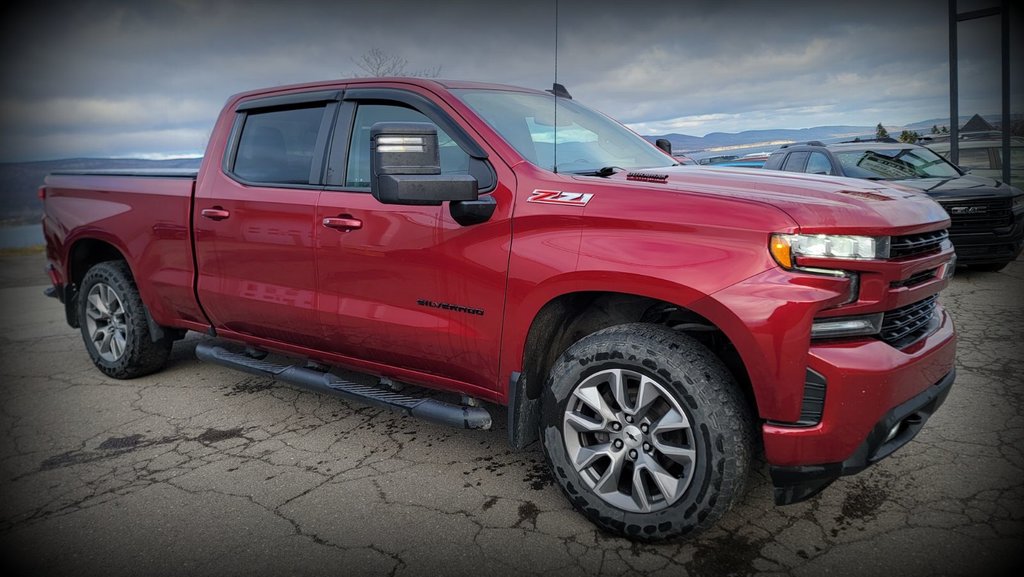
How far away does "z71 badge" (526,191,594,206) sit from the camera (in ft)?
9.12

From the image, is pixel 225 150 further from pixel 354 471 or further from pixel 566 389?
pixel 566 389

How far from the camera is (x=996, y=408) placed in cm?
396

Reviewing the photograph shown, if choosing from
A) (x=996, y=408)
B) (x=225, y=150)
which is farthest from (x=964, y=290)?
Result: (x=225, y=150)

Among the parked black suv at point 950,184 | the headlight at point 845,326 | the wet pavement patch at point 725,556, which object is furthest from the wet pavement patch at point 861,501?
the parked black suv at point 950,184

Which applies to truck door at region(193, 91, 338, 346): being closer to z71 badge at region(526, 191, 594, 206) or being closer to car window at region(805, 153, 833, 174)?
z71 badge at region(526, 191, 594, 206)

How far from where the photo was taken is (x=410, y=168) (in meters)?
2.77

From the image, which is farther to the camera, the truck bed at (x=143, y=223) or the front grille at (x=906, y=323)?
the truck bed at (x=143, y=223)

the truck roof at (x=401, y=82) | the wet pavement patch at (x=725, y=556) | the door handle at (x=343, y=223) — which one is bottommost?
the wet pavement patch at (x=725, y=556)

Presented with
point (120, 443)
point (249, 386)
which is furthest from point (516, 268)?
point (249, 386)

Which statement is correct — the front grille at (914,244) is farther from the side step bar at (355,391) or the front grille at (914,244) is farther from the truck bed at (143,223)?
the truck bed at (143,223)

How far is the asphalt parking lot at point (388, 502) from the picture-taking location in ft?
8.57

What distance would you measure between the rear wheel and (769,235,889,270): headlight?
422cm

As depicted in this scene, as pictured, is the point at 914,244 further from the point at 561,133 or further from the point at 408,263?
the point at 408,263

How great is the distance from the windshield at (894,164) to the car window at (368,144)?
266 inches
